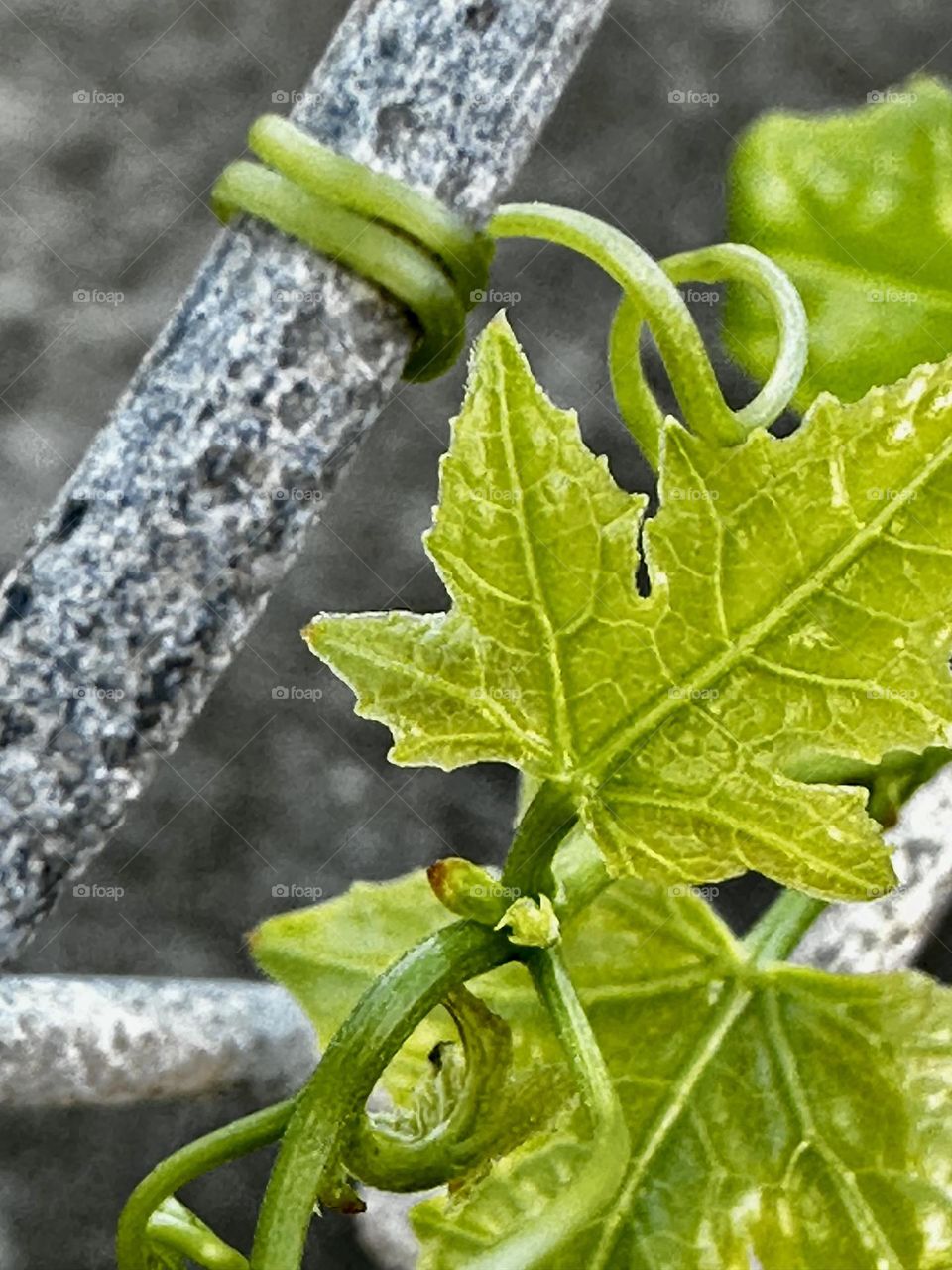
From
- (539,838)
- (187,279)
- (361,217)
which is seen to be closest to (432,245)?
(361,217)

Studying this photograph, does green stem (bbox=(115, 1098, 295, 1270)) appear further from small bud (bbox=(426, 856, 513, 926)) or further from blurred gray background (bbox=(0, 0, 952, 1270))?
blurred gray background (bbox=(0, 0, 952, 1270))

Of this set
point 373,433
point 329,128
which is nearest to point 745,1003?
point 329,128

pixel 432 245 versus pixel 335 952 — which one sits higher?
pixel 432 245

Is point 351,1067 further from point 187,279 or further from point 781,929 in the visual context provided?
point 187,279

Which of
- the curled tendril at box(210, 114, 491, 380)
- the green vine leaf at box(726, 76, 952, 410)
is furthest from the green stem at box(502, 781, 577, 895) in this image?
the green vine leaf at box(726, 76, 952, 410)

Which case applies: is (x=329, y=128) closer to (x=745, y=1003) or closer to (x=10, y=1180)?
(x=745, y=1003)

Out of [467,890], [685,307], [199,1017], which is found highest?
[685,307]

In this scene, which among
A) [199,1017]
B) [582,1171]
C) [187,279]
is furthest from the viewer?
[187,279]

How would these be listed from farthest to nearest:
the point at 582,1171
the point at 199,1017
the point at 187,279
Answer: the point at 187,279 → the point at 199,1017 → the point at 582,1171
